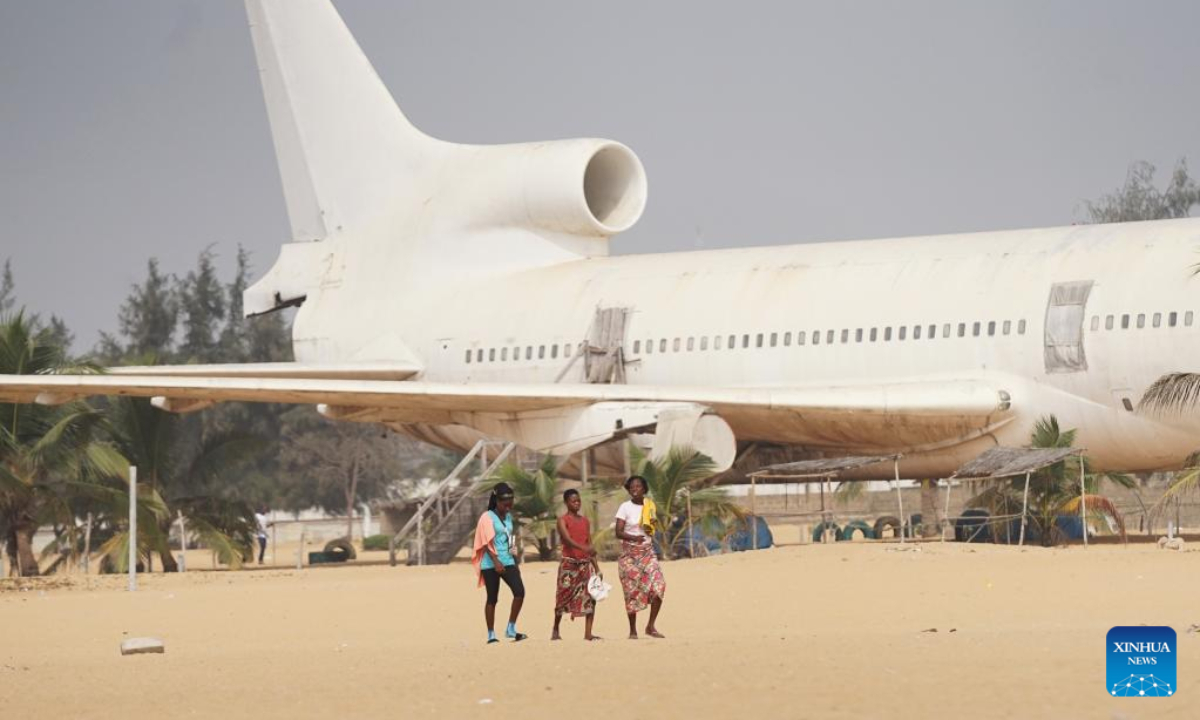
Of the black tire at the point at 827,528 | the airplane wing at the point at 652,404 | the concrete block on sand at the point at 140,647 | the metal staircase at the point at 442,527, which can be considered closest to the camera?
the concrete block on sand at the point at 140,647

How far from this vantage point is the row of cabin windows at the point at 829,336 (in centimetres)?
2506

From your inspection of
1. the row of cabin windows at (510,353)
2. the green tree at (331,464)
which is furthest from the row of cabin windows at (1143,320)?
the green tree at (331,464)

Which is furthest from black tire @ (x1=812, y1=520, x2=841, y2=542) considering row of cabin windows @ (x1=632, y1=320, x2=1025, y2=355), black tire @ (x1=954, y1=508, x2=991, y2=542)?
black tire @ (x1=954, y1=508, x2=991, y2=542)

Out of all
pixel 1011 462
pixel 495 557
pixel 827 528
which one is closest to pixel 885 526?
pixel 827 528

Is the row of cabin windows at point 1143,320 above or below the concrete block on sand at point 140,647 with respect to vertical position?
above

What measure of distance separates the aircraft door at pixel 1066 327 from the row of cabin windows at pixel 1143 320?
224 mm

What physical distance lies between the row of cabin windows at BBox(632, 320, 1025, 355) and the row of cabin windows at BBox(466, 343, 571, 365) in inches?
52.8

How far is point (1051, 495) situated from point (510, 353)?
30.1 ft

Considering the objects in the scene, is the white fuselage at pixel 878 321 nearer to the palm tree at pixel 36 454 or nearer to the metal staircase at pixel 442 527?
the metal staircase at pixel 442 527

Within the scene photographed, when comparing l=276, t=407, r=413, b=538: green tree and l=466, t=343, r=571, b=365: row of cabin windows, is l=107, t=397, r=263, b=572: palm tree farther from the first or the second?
l=276, t=407, r=413, b=538: green tree

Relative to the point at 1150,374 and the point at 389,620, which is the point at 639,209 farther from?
the point at 389,620

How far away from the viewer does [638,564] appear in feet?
43.8

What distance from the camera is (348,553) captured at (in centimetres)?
3319

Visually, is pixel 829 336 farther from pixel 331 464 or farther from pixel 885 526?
pixel 331 464
